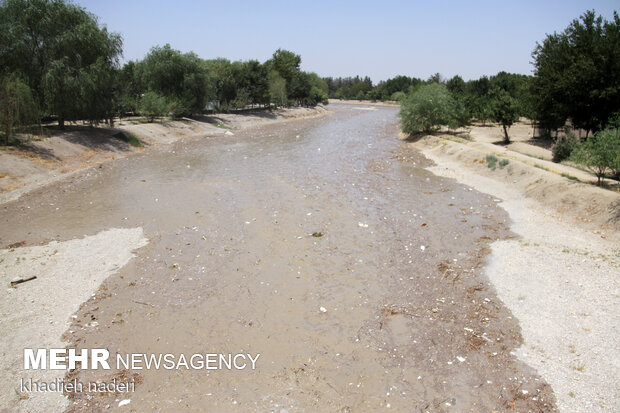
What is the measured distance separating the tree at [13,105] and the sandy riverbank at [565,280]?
2566 centimetres

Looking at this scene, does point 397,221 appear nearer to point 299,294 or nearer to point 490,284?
point 490,284

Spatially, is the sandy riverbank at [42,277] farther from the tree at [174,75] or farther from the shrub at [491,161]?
the tree at [174,75]

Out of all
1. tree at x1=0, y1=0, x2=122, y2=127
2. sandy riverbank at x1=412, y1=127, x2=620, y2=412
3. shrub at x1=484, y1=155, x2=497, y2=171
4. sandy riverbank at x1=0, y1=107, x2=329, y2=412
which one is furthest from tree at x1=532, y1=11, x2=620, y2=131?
tree at x1=0, y1=0, x2=122, y2=127

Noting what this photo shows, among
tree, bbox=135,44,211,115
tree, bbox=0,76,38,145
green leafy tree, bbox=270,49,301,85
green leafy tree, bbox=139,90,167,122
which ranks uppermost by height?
green leafy tree, bbox=270,49,301,85

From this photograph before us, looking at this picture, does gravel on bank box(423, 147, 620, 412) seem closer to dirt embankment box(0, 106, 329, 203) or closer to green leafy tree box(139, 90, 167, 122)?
dirt embankment box(0, 106, 329, 203)

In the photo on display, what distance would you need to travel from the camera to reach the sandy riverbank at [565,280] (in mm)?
6777

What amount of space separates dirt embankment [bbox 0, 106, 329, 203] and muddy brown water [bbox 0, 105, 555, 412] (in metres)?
1.77

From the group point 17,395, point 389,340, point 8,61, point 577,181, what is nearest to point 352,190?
point 577,181

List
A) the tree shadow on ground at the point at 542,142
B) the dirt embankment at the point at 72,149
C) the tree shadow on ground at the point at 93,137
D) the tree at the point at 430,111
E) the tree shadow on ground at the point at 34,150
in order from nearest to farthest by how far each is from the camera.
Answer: the dirt embankment at the point at 72,149, the tree shadow on ground at the point at 34,150, the tree shadow on ground at the point at 93,137, the tree shadow on ground at the point at 542,142, the tree at the point at 430,111

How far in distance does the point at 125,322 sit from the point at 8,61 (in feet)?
88.0

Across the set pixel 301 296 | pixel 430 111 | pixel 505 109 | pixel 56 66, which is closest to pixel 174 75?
pixel 56 66

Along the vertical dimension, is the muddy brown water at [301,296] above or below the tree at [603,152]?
below

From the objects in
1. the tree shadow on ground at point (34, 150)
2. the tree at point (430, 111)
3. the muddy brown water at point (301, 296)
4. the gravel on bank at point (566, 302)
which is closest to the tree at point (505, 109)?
the tree at point (430, 111)

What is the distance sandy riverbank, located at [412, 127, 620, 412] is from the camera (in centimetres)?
678
